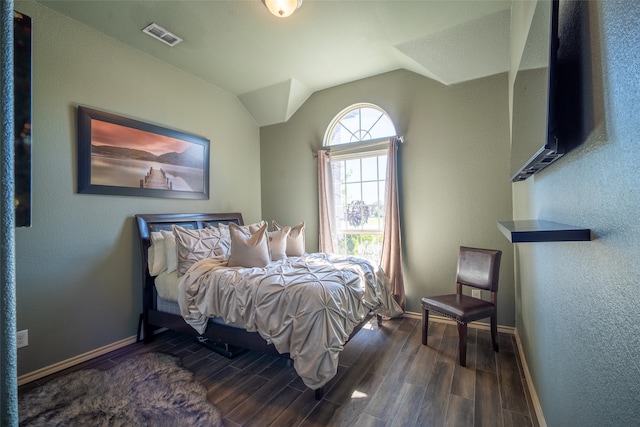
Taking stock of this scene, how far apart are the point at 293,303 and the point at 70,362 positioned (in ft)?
6.97

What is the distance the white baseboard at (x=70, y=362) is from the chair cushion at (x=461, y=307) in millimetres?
2972

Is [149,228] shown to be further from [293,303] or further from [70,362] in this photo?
[293,303]

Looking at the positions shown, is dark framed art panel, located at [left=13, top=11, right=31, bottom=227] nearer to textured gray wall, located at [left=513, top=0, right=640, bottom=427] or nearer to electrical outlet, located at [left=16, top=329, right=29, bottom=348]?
textured gray wall, located at [left=513, top=0, right=640, bottom=427]

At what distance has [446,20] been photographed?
2508 millimetres

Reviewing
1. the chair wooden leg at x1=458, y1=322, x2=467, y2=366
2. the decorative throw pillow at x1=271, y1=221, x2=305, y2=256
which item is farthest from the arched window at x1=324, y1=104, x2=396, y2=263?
the chair wooden leg at x1=458, y1=322, x2=467, y2=366

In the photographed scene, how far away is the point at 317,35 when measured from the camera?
108 inches

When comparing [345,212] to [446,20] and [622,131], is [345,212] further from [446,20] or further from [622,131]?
[622,131]

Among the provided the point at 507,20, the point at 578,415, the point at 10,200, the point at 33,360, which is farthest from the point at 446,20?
the point at 33,360

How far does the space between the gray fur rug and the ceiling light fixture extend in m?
2.96

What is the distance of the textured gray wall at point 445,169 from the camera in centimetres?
289

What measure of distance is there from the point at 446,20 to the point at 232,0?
1.91m

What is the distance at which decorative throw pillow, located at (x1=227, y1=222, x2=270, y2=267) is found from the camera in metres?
2.53

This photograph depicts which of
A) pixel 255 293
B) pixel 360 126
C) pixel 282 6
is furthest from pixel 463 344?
pixel 282 6

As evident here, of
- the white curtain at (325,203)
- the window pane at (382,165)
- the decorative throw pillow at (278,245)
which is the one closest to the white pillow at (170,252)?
the decorative throw pillow at (278,245)
